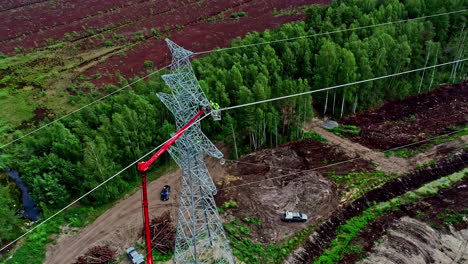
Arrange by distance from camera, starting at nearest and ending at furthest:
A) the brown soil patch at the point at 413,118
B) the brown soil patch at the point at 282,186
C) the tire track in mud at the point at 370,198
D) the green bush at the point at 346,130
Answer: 1. the tire track in mud at the point at 370,198
2. the brown soil patch at the point at 282,186
3. the brown soil patch at the point at 413,118
4. the green bush at the point at 346,130

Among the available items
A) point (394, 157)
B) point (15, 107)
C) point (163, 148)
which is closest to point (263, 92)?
point (394, 157)

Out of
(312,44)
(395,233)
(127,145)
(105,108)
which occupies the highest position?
(312,44)

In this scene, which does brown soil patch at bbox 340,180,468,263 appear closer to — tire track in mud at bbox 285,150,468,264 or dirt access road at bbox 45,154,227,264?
tire track in mud at bbox 285,150,468,264

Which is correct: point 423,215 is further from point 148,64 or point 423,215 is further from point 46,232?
point 148,64

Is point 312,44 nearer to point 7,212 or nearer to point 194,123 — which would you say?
point 194,123

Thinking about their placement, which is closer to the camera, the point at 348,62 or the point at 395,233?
the point at 395,233

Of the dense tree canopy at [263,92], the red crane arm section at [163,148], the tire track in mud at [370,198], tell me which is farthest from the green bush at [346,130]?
the red crane arm section at [163,148]

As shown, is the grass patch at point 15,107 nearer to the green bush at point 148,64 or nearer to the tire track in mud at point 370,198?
the green bush at point 148,64

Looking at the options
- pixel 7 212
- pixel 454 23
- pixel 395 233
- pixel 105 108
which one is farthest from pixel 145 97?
pixel 454 23
